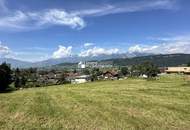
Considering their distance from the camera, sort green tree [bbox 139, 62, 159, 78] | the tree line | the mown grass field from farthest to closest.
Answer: green tree [bbox 139, 62, 159, 78] → the tree line → the mown grass field

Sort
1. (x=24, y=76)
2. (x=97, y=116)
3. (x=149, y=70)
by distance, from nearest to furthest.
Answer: (x=97, y=116) → (x=24, y=76) → (x=149, y=70)

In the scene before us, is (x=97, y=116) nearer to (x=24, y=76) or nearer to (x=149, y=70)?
(x=24, y=76)

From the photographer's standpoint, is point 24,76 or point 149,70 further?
point 149,70

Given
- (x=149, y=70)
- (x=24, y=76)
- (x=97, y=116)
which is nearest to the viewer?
(x=97, y=116)

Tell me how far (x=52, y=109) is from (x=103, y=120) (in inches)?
185

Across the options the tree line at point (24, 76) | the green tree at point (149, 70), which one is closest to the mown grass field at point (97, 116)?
the tree line at point (24, 76)

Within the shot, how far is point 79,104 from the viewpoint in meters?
26.0

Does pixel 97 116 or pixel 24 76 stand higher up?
pixel 97 116

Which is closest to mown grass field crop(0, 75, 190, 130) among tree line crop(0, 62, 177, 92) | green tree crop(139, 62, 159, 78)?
tree line crop(0, 62, 177, 92)

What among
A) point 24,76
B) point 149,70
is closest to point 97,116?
point 24,76

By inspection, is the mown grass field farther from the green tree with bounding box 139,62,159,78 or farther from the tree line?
the green tree with bounding box 139,62,159,78

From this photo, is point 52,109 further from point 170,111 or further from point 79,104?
point 170,111

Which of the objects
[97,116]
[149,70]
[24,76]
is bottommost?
[24,76]

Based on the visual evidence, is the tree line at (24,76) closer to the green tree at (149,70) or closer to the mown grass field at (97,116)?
the green tree at (149,70)
